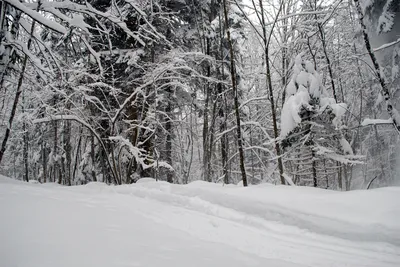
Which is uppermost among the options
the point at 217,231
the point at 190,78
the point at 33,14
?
the point at 190,78

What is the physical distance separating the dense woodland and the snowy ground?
7.37ft

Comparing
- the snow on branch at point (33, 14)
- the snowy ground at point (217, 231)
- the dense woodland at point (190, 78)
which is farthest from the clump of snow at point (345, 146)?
the snow on branch at point (33, 14)

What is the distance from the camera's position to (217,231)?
13.2 feet

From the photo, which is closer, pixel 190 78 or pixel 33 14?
pixel 33 14

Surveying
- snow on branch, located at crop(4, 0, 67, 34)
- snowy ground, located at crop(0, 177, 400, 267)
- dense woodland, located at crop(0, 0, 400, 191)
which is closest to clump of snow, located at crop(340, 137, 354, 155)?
dense woodland, located at crop(0, 0, 400, 191)

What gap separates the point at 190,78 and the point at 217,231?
778 centimetres

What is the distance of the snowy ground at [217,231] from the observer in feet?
7.26

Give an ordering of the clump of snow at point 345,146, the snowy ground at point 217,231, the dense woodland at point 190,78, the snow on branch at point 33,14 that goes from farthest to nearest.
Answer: the clump of snow at point 345,146 < the dense woodland at point 190,78 < the snow on branch at point 33,14 < the snowy ground at point 217,231

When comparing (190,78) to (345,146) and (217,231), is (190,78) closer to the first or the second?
(345,146)

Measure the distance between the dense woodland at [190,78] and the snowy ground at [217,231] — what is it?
7.37 feet

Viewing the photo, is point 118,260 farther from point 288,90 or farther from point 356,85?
point 356,85

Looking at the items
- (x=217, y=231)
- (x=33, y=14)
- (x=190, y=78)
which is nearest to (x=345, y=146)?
(x=217, y=231)

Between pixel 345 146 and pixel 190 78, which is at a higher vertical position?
pixel 190 78

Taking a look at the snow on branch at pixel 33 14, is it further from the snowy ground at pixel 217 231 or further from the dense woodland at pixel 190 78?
the snowy ground at pixel 217 231
